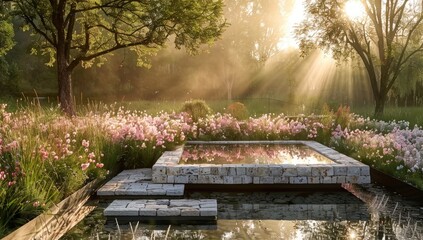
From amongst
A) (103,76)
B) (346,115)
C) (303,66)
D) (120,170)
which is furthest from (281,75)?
(120,170)

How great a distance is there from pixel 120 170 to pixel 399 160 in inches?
247

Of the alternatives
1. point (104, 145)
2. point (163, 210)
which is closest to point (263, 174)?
point (163, 210)

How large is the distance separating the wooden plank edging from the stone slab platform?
44 cm

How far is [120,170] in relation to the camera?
10594mm

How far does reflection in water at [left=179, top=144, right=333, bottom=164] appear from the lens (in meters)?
9.58

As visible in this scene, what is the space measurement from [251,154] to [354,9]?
12.4 metres

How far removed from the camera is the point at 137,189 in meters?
8.18

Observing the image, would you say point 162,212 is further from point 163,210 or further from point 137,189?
point 137,189

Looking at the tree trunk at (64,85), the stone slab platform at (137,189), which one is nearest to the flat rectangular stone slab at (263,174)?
the stone slab platform at (137,189)

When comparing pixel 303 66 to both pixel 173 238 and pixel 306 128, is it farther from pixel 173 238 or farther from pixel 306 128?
pixel 173 238

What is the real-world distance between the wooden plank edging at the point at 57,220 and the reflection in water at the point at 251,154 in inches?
103

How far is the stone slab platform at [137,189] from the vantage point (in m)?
8.12

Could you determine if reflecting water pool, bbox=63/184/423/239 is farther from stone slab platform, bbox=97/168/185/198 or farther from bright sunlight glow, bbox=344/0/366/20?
bright sunlight glow, bbox=344/0/366/20

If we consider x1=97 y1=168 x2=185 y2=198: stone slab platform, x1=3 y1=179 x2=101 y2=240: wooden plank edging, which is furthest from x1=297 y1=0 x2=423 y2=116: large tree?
x1=3 y1=179 x2=101 y2=240: wooden plank edging
